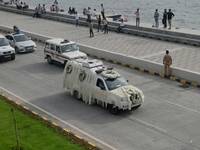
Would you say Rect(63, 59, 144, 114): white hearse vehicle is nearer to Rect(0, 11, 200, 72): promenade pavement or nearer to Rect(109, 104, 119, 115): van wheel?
Rect(109, 104, 119, 115): van wheel

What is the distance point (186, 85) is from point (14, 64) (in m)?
13.0

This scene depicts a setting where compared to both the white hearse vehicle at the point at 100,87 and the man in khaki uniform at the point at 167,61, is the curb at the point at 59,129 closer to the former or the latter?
the white hearse vehicle at the point at 100,87

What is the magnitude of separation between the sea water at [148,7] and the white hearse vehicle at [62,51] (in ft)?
113

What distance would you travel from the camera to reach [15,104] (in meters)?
20.0

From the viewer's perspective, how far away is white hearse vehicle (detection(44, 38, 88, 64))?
1067 inches

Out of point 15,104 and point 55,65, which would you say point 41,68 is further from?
point 15,104

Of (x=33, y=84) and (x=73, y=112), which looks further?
(x=33, y=84)

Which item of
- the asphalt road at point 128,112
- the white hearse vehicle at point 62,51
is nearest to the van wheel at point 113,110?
the asphalt road at point 128,112

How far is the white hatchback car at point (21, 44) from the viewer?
32.1 m

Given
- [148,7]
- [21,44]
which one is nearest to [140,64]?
[21,44]

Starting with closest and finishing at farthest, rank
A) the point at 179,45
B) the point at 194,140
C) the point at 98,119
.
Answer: the point at 194,140 → the point at 98,119 → the point at 179,45

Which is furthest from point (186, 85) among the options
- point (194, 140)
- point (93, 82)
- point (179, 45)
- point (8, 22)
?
point (8, 22)

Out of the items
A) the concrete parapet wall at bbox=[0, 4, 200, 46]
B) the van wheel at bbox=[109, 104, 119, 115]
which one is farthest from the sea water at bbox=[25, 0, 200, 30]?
the van wheel at bbox=[109, 104, 119, 115]

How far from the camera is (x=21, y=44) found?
32250 mm
